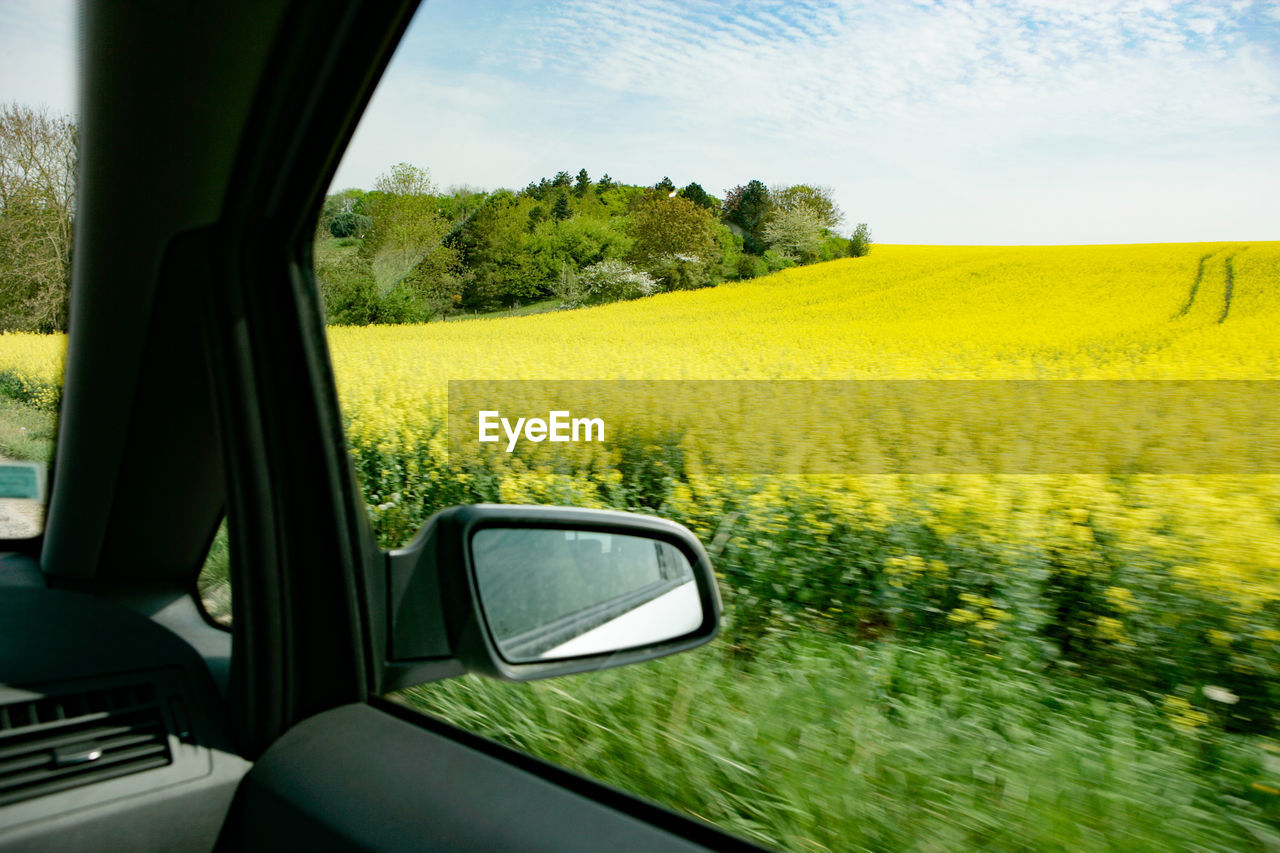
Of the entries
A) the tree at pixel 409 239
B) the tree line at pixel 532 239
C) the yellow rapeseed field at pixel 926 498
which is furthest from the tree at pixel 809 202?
the tree at pixel 409 239

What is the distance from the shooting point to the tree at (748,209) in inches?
165

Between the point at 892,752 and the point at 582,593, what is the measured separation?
73 cm

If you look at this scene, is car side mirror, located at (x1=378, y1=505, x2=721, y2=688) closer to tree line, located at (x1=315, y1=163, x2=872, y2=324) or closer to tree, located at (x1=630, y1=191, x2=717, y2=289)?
tree line, located at (x1=315, y1=163, x2=872, y2=324)

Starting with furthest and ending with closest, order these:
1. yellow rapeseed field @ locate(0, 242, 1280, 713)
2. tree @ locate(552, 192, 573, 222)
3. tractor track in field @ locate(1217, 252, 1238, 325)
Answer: tractor track in field @ locate(1217, 252, 1238, 325), tree @ locate(552, 192, 573, 222), yellow rapeseed field @ locate(0, 242, 1280, 713)

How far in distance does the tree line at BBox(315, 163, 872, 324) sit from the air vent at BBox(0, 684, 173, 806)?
2.11ft

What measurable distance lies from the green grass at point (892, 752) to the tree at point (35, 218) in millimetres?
828

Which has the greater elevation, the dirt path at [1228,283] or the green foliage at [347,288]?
the dirt path at [1228,283]

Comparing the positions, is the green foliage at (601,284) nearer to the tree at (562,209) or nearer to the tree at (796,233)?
the tree at (562,209)

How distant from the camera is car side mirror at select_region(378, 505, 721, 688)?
1133mm

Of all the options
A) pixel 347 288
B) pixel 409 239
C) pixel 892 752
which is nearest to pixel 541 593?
pixel 892 752

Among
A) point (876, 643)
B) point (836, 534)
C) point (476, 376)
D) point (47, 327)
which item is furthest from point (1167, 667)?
point (476, 376)

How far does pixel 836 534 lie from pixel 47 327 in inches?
104

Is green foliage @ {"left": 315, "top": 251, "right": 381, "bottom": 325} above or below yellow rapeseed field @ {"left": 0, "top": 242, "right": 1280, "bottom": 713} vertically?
above

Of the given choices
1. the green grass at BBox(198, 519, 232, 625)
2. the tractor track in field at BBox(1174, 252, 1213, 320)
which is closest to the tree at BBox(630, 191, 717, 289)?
the green grass at BBox(198, 519, 232, 625)
